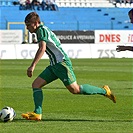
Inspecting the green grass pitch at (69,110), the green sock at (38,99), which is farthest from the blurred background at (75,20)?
the green sock at (38,99)

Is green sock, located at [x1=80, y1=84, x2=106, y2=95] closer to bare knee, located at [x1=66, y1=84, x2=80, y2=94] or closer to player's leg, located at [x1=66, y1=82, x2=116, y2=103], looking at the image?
player's leg, located at [x1=66, y1=82, x2=116, y2=103]

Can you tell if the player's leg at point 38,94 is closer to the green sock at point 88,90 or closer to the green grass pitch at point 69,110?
the green grass pitch at point 69,110

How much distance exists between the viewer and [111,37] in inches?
1761

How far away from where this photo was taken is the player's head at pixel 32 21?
407 inches

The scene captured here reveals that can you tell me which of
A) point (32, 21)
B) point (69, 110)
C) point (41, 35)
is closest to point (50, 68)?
point (41, 35)

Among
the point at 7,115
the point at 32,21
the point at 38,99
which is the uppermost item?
the point at 32,21

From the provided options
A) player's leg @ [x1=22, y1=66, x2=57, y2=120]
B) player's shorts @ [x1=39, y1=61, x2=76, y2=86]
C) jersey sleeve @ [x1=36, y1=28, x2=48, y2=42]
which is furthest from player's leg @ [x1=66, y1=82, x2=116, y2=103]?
jersey sleeve @ [x1=36, y1=28, x2=48, y2=42]

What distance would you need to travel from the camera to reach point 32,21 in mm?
10359

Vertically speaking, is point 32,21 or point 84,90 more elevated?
point 32,21

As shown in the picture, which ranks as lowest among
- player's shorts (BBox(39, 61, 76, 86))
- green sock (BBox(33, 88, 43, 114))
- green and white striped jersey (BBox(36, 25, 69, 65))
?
green sock (BBox(33, 88, 43, 114))

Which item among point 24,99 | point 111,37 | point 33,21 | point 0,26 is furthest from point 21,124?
point 0,26

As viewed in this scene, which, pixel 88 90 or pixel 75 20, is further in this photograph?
pixel 75 20

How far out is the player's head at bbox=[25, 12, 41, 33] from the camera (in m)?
10.3

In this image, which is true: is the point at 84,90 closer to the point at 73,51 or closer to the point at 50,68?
the point at 50,68
